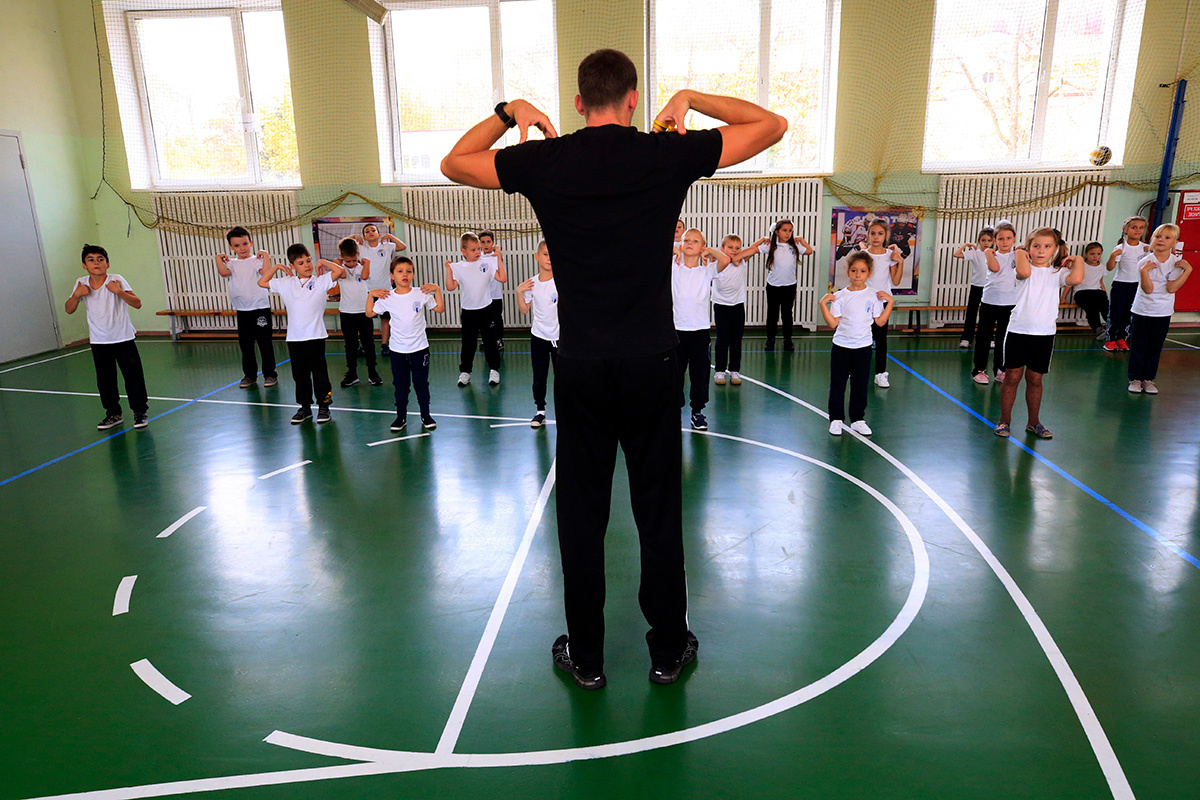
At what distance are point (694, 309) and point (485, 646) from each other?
13.5ft

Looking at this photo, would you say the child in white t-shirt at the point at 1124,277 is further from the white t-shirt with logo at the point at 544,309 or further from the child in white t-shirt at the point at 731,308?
the white t-shirt with logo at the point at 544,309

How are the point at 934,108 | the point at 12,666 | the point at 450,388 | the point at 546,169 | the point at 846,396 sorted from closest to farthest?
1. the point at 546,169
2. the point at 12,666
3. the point at 846,396
4. the point at 450,388
5. the point at 934,108

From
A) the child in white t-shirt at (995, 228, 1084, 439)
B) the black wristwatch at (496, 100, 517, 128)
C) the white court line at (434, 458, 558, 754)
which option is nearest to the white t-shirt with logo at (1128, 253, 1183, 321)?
the child in white t-shirt at (995, 228, 1084, 439)

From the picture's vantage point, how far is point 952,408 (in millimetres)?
7613

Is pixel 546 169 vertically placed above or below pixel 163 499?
above

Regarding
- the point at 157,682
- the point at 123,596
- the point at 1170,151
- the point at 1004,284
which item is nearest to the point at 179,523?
the point at 123,596

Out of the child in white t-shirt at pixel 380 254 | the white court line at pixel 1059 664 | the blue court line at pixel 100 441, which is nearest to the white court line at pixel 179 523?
the blue court line at pixel 100 441

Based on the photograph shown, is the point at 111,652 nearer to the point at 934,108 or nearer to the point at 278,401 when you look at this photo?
the point at 278,401

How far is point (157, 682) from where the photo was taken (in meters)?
3.45

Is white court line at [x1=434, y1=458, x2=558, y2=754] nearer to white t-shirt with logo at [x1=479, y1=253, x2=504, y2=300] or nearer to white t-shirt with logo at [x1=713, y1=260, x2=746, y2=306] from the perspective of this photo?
white t-shirt with logo at [x1=713, y1=260, x2=746, y2=306]

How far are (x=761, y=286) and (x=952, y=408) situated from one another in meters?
5.16

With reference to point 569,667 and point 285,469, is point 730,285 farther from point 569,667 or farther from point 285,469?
point 569,667

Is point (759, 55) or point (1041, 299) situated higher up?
point (759, 55)

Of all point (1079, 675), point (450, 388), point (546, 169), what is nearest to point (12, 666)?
point (546, 169)
